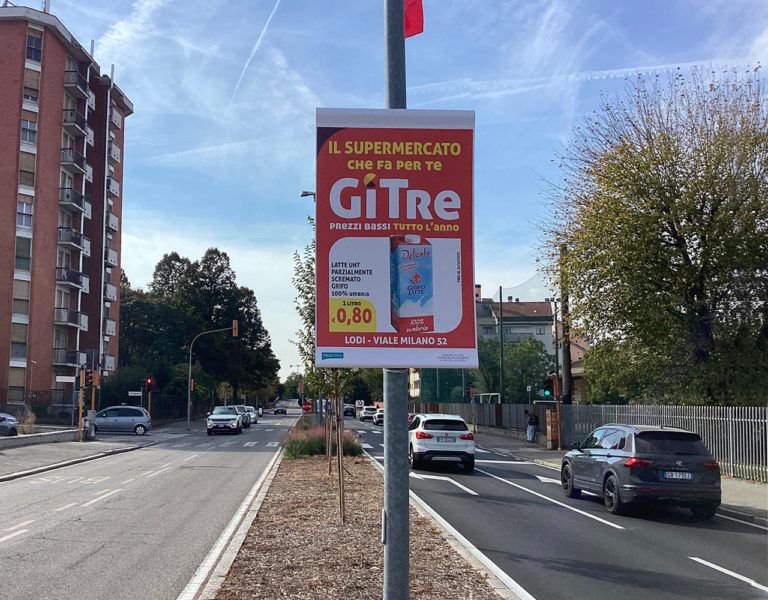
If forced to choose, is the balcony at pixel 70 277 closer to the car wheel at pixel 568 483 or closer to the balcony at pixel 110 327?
the balcony at pixel 110 327

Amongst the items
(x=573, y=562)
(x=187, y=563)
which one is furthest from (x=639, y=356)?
(x=187, y=563)

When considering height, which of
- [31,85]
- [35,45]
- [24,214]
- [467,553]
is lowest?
[467,553]

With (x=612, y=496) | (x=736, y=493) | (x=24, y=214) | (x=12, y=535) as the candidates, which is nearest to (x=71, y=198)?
(x=24, y=214)

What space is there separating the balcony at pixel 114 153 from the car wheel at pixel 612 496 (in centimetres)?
5433

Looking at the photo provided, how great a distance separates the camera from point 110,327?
5853 cm

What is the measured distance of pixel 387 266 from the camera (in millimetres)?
4699

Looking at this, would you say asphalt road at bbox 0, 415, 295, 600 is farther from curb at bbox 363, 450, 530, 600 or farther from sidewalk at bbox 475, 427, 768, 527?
sidewalk at bbox 475, 427, 768, 527

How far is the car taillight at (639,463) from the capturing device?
13289 millimetres

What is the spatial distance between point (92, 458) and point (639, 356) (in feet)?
65.5

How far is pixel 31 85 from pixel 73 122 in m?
4.02

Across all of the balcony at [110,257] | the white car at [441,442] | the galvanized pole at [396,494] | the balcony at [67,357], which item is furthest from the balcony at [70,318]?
the galvanized pole at [396,494]

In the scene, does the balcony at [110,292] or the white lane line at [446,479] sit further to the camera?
the balcony at [110,292]

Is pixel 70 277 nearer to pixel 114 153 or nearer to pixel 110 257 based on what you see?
pixel 110 257

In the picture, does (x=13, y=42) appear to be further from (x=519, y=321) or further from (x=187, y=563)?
(x=519, y=321)
